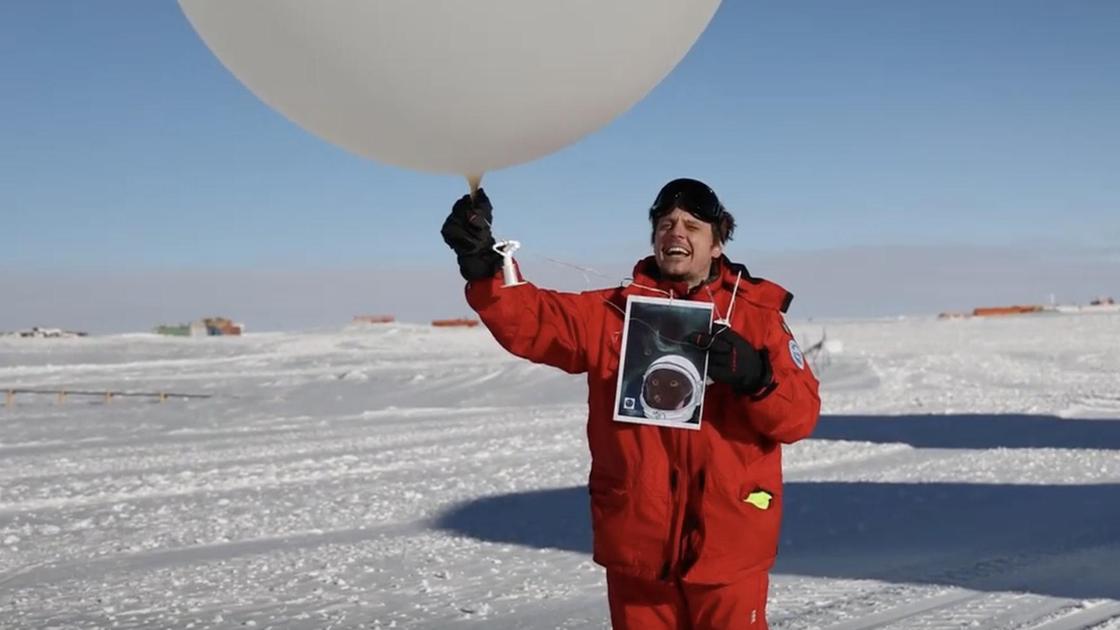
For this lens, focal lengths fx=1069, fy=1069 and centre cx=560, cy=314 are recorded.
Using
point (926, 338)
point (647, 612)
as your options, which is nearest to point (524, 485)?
point (647, 612)

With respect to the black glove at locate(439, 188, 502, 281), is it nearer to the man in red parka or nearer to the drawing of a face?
the man in red parka

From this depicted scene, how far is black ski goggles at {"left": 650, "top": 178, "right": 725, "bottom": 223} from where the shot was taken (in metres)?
2.54

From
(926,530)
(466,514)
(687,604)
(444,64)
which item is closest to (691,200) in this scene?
(444,64)

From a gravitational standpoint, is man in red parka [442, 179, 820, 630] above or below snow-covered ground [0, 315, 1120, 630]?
above

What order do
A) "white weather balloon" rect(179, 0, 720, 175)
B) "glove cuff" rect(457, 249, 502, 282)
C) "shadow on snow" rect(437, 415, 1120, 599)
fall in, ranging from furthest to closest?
"shadow on snow" rect(437, 415, 1120, 599) < "glove cuff" rect(457, 249, 502, 282) < "white weather balloon" rect(179, 0, 720, 175)

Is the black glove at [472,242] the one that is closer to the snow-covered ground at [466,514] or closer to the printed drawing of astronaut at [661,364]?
the printed drawing of astronaut at [661,364]

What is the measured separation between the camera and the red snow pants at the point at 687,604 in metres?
2.49

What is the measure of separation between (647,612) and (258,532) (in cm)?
555

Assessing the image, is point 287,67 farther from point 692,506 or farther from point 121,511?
point 121,511

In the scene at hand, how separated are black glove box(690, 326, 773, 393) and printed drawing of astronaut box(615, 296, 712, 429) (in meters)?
0.04

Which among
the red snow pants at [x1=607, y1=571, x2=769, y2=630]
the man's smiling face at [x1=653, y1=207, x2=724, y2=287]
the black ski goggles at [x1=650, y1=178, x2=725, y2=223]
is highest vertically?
the black ski goggles at [x1=650, y1=178, x2=725, y2=223]

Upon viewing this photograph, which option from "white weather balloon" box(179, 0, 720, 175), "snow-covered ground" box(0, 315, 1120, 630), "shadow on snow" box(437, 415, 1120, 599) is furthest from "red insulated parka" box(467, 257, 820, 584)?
"shadow on snow" box(437, 415, 1120, 599)

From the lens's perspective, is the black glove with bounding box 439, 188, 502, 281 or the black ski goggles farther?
the black ski goggles

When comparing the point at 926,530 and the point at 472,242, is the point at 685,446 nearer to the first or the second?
the point at 472,242
